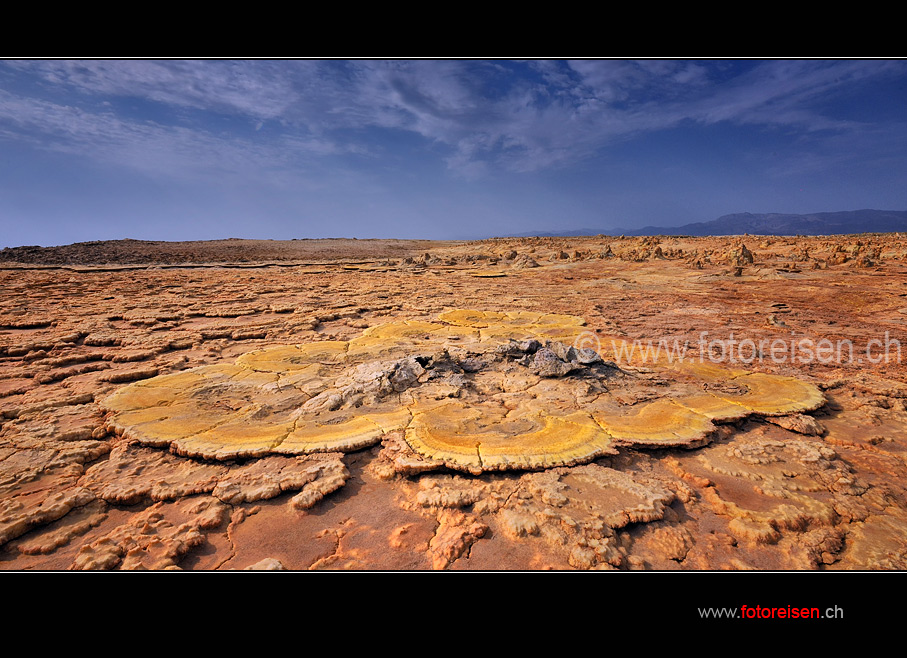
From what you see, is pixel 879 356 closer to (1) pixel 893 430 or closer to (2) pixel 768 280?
(1) pixel 893 430

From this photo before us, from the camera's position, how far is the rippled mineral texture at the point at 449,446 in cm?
186

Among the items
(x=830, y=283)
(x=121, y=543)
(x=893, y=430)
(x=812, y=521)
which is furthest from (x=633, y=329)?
(x=830, y=283)

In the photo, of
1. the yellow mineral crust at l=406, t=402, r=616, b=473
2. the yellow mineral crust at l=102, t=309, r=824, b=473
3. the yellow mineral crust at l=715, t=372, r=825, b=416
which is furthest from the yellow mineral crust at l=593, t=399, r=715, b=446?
the yellow mineral crust at l=715, t=372, r=825, b=416

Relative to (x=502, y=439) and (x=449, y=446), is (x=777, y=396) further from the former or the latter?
(x=449, y=446)

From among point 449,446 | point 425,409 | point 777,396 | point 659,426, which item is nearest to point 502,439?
point 449,446

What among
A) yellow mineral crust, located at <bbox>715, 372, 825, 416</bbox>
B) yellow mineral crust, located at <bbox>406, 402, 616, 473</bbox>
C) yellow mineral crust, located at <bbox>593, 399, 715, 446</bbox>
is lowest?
yellow mineral crust, located at <bbox>715, 372, 825, 416</bbox>

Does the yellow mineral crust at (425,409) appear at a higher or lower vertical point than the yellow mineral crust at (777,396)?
higher

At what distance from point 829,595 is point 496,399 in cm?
227

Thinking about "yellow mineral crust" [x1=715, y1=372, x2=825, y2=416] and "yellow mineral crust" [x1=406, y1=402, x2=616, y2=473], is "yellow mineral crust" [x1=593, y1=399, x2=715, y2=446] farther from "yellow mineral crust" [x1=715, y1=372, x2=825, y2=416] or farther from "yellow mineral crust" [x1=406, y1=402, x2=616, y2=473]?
"yellow mineral crust" [x1=715, y1=372, x2=825, y2=416]

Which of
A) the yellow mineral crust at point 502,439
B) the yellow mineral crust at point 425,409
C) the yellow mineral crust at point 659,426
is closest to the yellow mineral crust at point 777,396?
the yellow mineral crust at point 425,409

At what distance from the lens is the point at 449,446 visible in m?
2.49

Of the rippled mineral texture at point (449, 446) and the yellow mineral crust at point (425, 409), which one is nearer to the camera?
the rippled mineral texture at point (449, 446)

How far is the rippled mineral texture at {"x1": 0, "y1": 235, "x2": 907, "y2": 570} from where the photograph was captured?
1.86 meters

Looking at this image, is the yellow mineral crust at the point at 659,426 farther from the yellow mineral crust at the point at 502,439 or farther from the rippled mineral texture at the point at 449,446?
the yellow mineral crust at the point at 502,439
